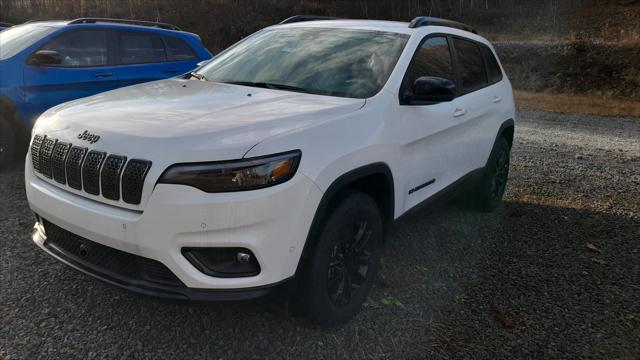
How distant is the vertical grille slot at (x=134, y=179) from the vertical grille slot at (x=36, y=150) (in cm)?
88

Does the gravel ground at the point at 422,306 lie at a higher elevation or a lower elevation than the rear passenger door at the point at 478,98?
lower

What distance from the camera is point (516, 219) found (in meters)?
5.41

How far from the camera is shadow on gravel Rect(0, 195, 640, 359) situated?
2896 millimetres

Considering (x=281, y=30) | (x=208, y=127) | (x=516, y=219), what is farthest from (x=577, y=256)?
(x=208, y=127)

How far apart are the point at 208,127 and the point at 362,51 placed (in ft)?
5.15

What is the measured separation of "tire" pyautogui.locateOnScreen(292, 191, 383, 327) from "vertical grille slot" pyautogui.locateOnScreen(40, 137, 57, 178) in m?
1.53

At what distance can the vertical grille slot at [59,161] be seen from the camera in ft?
9.12

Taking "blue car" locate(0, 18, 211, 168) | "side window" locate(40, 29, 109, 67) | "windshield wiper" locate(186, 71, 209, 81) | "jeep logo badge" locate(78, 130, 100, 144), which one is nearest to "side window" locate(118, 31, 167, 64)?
"blue car" locate(0, 18, 211, 168)

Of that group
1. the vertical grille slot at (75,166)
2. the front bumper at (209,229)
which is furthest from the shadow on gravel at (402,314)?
the vertical grille slot at (75,166)

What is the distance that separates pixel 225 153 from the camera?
2443mm

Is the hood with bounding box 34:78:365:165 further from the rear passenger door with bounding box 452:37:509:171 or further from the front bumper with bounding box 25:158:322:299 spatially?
the rear passenger door with bounding box 452:37:509:171

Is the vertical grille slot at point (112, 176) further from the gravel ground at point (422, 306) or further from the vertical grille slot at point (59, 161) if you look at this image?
the gravel ground at point (422, 306)

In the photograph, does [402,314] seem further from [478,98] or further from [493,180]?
[493,180]

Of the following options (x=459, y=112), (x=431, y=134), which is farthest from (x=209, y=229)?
(x=459, y=112)
